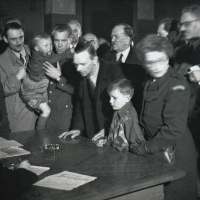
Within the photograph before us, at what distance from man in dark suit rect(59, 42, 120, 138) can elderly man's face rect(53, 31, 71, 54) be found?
0.62m

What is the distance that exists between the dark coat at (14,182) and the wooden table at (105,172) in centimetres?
7

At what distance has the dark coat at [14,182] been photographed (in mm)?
1335

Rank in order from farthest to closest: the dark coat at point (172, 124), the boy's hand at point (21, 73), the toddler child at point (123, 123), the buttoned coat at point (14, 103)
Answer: the buttoned coat at point (14, 103) < the boy's hand at point (21, 73) < the toddler child at point (123, 123) < the dark coat at point (172, 124)

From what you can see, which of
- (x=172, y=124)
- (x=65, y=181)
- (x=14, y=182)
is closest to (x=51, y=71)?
(x=172, y=124)

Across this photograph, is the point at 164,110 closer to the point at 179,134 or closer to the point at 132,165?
the point at 179,134

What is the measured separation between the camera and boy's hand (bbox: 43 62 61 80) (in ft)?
10.1

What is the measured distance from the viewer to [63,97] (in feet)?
10.6

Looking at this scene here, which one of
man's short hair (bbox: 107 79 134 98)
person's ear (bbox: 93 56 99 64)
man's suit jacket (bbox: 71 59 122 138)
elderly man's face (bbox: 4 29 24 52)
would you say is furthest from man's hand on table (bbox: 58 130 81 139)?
elderly man's face (bbox: 4 29 24 52)

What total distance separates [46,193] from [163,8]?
356 inches

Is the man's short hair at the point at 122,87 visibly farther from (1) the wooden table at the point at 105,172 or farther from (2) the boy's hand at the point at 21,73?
(2) the boy's hand at the point at 21,73

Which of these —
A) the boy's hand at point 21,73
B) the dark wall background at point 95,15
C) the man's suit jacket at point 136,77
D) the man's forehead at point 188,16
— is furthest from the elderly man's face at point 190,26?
the dark wall background at point 95,15

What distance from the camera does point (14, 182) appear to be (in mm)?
1404

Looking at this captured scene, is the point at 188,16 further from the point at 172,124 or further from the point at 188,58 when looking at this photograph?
the point at 172,124

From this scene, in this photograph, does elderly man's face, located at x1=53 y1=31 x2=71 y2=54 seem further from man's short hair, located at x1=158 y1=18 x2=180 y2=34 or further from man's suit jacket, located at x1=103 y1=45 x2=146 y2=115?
man's short hair, located at x1=158 y1=18 x2=180 y2=34
